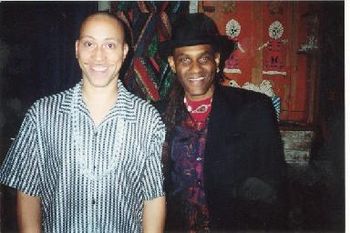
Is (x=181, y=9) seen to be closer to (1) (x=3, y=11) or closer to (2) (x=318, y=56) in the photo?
(2) (x=318, y=56)

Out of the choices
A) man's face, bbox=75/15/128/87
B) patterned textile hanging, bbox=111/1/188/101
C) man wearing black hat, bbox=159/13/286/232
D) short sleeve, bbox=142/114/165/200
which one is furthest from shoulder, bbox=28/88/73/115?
patterned textile hanging, bbox=111/1/188/101

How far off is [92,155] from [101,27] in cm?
49

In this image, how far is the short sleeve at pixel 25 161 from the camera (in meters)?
1.23

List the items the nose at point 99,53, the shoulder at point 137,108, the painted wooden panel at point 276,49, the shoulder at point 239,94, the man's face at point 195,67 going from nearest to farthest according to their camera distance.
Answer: the nose at point 99,53 < the shoulder at point 137,108 < the man's face at point 195,67 < the shoulder at point 239,94 < the painted wooden panel at point 276,49

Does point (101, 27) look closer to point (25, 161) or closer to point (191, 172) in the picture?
point (25, 161)

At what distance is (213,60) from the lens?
61.6 inches

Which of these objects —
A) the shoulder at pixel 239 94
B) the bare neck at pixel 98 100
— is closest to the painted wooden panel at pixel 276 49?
the shoulder at pixel 239 94

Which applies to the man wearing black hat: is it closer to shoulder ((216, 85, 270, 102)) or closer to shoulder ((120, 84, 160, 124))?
shoulder ((216, 85, 270, 102))

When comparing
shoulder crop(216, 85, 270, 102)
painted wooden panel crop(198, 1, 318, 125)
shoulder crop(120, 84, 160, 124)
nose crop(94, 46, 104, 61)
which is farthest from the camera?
painted wooden panel crop(198, 1, 318, 125)

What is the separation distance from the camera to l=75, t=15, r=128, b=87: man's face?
121cm

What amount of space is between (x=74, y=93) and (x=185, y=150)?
57 cm

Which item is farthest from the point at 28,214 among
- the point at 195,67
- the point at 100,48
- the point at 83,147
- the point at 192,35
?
the point at 192,35

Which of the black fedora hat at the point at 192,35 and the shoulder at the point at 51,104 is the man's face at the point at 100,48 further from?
the black fedora hat at the point at 192,35

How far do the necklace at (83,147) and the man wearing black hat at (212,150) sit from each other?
337 mm
